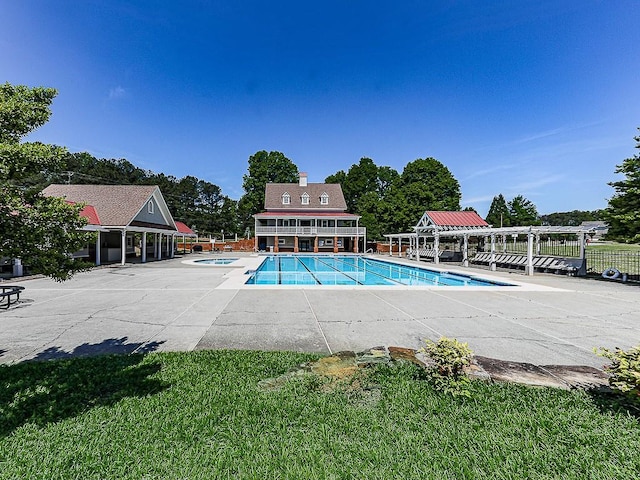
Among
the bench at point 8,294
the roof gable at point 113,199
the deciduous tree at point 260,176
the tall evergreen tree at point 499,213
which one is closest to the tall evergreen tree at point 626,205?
the bench at point 8,294

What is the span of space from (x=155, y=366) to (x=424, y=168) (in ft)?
169

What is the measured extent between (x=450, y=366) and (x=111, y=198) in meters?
28.9

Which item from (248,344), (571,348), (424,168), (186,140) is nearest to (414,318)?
(571,348)

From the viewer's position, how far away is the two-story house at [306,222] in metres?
38.4

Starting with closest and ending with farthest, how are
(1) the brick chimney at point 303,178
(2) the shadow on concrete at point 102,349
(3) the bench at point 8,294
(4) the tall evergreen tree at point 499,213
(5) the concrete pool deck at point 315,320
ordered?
(2) the shadow on concrete at point 102,349
(5) the concrete pool deck at point 315,320
(3) the bench at point 8,294
(1) the brick chimney at point 303,178
(4) the tall evergreen tree at point 499,213

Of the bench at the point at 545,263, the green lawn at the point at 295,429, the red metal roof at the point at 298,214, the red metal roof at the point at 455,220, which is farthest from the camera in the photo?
the red metal roof at the point at 298,214

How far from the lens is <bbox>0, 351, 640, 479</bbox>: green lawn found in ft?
7.93

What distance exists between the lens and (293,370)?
4305 mm

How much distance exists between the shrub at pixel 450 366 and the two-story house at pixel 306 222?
3367 cm

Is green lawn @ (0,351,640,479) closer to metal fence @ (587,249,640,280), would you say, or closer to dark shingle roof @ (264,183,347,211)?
metal fence @ (587,249,640,280)

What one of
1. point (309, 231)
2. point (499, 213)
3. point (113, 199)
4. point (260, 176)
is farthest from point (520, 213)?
point (113, 199)

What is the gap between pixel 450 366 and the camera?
12.6ft

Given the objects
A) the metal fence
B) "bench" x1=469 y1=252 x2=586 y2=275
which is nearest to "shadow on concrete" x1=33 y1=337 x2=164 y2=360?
the metal fence

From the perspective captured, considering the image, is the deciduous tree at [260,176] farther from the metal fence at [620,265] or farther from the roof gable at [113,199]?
the metal fence at [620,265]
